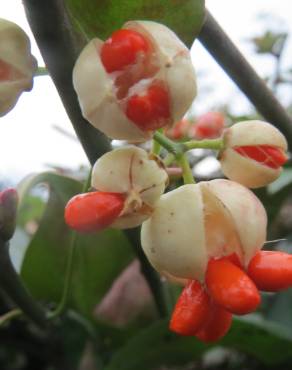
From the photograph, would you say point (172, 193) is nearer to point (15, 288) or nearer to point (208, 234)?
point (208, 234)

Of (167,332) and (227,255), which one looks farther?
(167,332)

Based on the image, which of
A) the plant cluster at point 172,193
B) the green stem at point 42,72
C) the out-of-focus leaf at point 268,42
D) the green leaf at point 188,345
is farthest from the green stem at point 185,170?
the out-of-focus leaf at point 268,42

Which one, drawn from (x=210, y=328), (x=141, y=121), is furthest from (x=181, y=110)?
(x=210, y=328)

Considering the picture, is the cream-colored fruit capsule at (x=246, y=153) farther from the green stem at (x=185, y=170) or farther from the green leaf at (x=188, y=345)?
the green leaf at (x=188, y=345)

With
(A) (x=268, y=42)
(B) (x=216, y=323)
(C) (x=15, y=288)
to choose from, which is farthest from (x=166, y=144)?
(A) (x=268, y=42)

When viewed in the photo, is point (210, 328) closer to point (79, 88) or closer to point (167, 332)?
point (79, 88)
